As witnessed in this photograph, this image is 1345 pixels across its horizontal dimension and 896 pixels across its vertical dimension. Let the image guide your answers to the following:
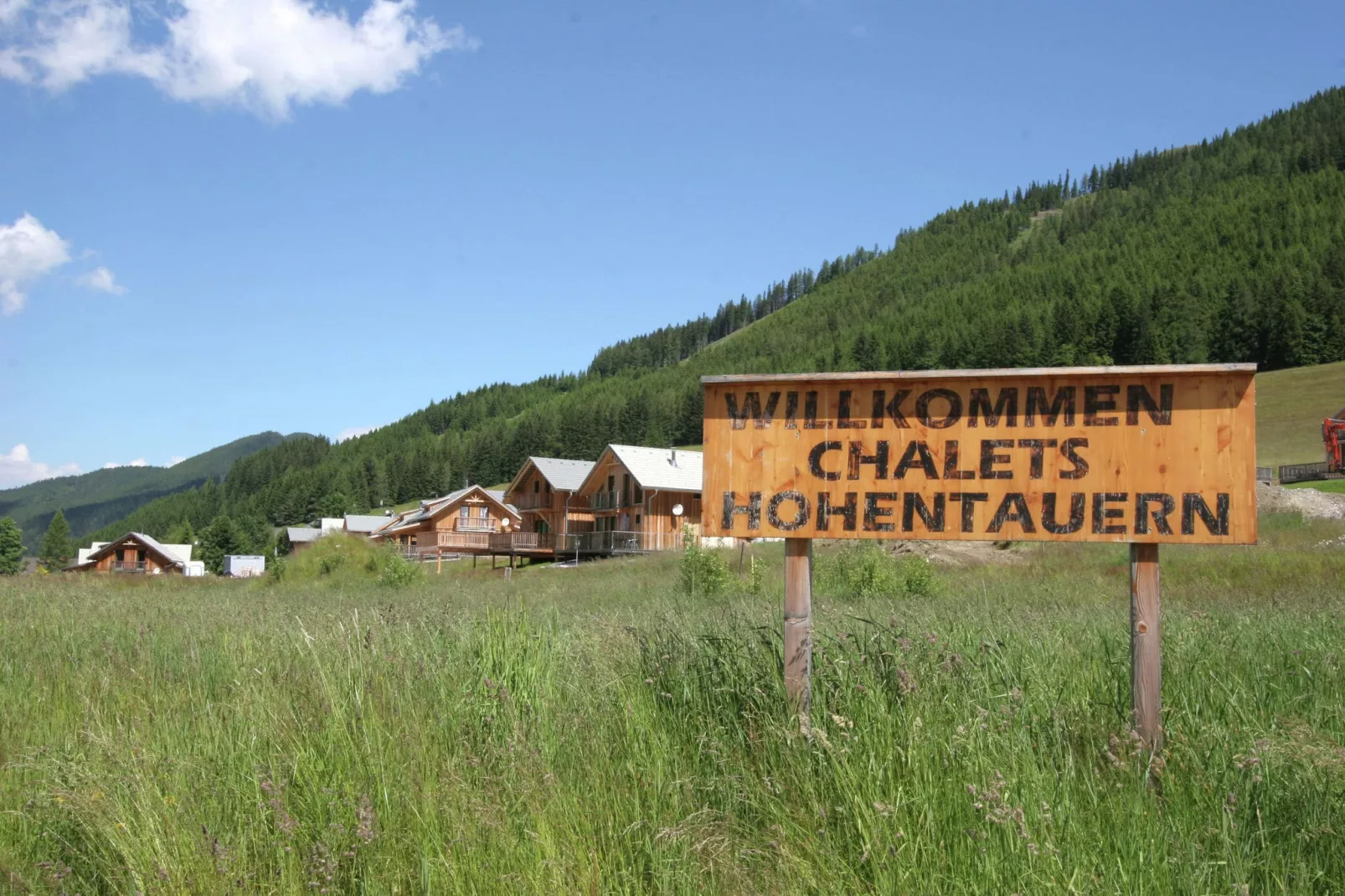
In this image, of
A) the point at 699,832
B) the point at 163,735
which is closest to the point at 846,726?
the point at 699,832

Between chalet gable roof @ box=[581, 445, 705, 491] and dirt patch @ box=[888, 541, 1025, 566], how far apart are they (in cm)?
2405

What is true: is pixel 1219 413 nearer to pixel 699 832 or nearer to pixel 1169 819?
pixel 1169 819

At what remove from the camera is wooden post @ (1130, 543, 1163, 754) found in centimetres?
464

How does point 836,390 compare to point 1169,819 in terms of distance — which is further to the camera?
point 836,390

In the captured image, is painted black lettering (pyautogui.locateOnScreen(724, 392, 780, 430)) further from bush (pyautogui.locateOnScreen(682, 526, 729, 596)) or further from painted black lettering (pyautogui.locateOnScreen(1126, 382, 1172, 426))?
bush (pyautogui.locateOnScreen(682, 526, 729, 596))

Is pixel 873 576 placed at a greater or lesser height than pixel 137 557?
greater

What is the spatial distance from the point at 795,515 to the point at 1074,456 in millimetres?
1529

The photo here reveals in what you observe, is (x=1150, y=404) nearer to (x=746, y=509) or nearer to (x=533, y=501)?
(x=746, y=509)

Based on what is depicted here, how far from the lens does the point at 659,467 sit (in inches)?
2251

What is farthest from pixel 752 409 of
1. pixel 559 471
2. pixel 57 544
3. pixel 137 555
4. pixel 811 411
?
pixel 57 544

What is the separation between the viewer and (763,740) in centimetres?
455

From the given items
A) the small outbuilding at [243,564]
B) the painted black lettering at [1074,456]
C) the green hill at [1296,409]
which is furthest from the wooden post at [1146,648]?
the small outbuilding at [243,564]

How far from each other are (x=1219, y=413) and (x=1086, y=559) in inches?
906

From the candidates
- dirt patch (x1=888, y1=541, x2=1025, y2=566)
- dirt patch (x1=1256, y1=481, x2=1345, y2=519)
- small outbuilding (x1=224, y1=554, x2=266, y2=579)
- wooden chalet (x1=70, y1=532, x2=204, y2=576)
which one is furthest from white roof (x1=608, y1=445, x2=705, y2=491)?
wooden chalet (x1=70, y1=532, x2=204, y2=576)
